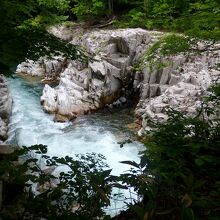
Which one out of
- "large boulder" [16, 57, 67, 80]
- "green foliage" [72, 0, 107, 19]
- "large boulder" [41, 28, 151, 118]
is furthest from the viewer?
"green foliage" [72, 0, 107, 19]

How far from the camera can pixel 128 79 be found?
14633 mm

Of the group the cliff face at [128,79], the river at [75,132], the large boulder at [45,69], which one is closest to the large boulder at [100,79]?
the cliff face at [128,79]

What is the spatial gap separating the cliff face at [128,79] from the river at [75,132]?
2.27ft

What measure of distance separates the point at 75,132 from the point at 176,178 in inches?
354

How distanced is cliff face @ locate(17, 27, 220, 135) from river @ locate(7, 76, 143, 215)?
0.69 meters

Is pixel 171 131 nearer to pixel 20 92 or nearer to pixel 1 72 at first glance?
pixel 1 72

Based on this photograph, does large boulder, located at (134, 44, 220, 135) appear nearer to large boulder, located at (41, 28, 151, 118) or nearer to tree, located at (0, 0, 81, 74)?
large boulder, located at (41, 28, 151, 118)

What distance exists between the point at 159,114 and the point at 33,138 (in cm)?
457

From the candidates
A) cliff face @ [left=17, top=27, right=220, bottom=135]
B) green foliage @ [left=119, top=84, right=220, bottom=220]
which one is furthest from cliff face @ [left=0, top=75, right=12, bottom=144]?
green foliage @ [left=119, top=84, right=220, bottom=220]

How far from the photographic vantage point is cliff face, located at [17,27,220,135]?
1159 centimetres

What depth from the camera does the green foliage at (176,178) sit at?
2201 mm

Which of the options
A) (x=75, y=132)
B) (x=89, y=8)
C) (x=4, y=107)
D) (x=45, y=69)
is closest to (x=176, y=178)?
(x=75, y=132)

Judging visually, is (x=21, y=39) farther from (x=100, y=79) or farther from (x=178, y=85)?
(x=100, y=79)

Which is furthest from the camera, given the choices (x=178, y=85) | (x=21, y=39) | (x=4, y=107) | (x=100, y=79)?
(x=100, y=79)
